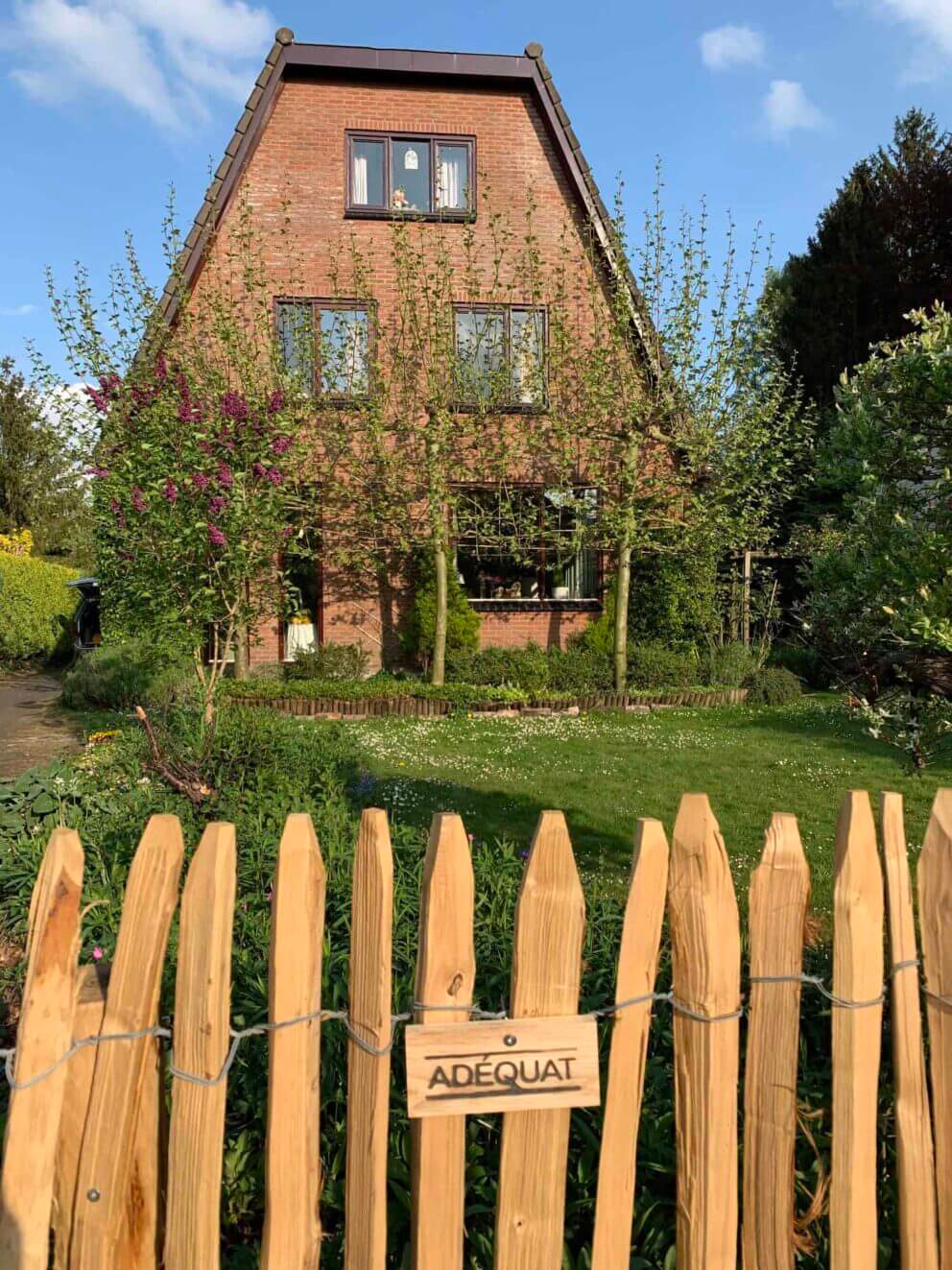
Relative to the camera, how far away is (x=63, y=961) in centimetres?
162

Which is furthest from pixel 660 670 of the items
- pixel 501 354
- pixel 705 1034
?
pixel 705 1034

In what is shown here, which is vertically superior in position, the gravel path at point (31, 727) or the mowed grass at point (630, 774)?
the mowed grass at point (630, 774)

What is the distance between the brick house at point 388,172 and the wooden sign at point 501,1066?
13.1 m

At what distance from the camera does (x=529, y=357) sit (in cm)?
1482

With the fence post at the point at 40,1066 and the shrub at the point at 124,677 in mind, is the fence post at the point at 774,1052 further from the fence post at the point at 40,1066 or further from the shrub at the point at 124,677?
the shrub at the point at 124,677

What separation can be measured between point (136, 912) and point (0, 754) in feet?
28.0

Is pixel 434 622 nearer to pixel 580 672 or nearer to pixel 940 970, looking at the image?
pixel 580 672

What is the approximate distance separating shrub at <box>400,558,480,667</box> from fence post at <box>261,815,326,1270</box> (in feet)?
42.3

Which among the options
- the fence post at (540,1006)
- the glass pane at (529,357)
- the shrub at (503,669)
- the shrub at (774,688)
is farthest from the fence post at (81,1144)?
the glass pane at (529,357)

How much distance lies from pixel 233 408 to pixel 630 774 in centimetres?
484

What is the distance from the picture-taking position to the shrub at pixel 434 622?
14719 millimetres

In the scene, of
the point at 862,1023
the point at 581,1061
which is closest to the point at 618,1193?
the point at 581,1061

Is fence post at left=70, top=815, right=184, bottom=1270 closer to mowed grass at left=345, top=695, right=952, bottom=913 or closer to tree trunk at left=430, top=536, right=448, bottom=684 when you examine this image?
mowed grass at left=345, top=695, right=952, bottom=913

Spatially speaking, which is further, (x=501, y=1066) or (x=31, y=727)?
(x=31, y=727)
